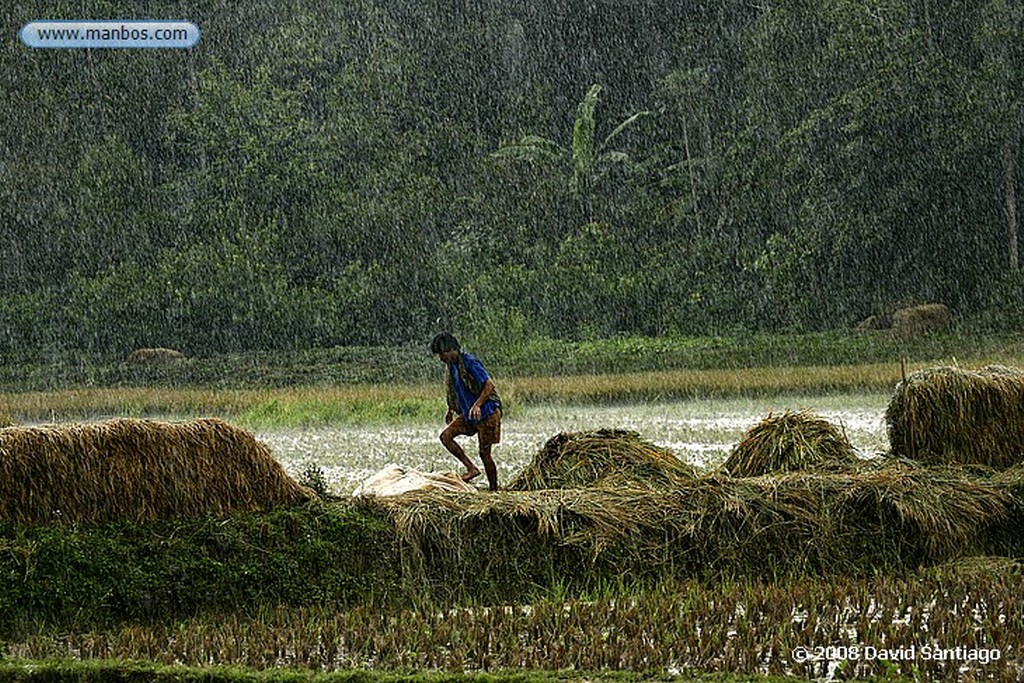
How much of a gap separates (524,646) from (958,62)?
26.1 meters

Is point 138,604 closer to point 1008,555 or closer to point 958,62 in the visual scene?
point 1008,555

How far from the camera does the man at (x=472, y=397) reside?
809cm

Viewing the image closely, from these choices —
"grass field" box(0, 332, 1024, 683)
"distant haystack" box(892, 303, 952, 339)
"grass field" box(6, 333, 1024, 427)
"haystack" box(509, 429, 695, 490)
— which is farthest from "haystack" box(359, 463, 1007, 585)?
"distant haystack" box(892, 303, 952, 339)

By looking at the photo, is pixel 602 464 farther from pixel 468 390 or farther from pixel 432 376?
pixel 432 376

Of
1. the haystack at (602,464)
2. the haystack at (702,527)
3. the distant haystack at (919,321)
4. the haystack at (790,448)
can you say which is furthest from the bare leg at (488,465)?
the distant haystack at (919,321)

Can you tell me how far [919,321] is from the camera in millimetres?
26688

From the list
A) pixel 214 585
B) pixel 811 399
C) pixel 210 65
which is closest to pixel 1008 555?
pixel 214 585

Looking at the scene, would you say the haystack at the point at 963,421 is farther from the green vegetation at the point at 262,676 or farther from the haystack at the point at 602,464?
the green vegetation at the point at 262,676

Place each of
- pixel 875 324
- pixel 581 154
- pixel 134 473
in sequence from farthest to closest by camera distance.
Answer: pixel 581 154 < pixel 875 324 < pixel 134 473

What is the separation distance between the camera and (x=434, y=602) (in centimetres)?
555

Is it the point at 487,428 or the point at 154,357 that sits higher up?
the point at 154,357

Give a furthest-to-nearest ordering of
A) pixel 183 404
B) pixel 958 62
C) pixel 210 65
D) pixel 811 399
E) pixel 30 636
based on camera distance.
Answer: pixel 210 65
pixel 958 62
pixel 183 404
pixel 811 399
pixel 30 636

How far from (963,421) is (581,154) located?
25.0 m

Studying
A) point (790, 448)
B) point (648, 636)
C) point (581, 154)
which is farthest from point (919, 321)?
point (648, 636)
